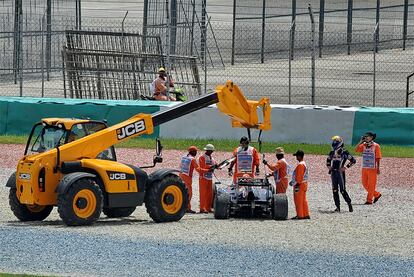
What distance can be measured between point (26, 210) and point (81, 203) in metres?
1.23

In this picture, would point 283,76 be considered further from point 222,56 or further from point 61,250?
point 61,250

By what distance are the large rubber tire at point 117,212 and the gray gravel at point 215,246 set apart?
119 millimetres

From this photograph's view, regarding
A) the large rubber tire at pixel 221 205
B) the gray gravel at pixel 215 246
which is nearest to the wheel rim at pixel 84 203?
the gray gravel at pixel 215 246

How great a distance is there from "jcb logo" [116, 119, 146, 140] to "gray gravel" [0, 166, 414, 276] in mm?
1302

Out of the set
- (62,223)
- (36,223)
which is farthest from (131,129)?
(36,223)

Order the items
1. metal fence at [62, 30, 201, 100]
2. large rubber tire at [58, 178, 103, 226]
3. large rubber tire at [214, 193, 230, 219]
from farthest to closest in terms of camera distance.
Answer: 1. metal fence at [62, 30, 201, 100]
2. large rubber tire at [214, 193, 230, 219]
3. large rubber tire at [58, 178, 103, 226]

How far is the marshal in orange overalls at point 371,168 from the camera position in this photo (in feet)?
66.2

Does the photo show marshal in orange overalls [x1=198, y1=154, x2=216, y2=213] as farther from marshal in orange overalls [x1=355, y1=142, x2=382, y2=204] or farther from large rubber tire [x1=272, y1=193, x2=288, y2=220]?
marshal in orange overalls [x1=355, y1=142, x2=382, y2=204]

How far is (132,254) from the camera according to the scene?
48.4ft

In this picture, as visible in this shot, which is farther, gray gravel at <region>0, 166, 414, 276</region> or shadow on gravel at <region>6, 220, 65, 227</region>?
shadow on gravel at <region>6, 220, 65, 227</region>

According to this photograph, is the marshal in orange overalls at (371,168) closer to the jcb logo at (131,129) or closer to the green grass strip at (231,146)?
the green grass strip at (231,146)

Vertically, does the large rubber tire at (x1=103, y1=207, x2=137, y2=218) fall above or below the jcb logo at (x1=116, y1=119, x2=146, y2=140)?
below

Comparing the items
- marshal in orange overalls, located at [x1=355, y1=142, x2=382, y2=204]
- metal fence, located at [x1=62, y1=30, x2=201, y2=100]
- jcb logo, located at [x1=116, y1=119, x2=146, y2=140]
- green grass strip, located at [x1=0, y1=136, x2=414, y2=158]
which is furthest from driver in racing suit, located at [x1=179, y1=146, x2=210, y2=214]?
metal fence, located at [x1=62, y1=30, x2=201, y2=100]

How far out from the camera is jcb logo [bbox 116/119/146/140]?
17375mm
